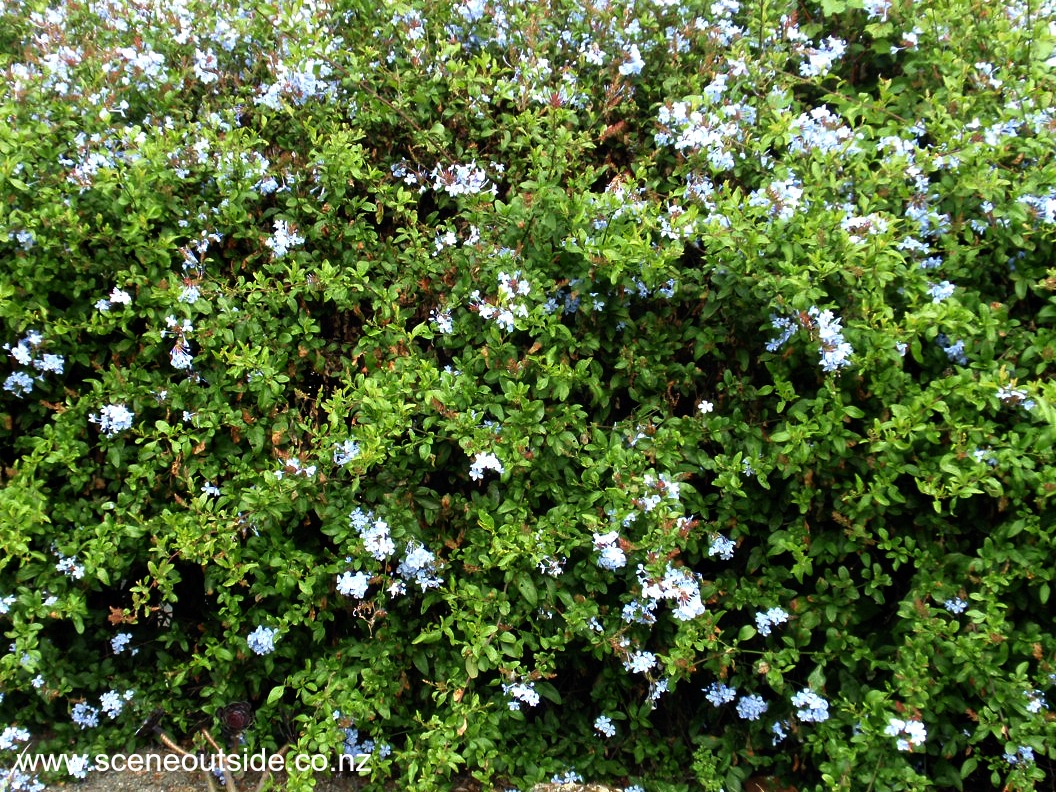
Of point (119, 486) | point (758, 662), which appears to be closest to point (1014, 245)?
point (758, 662)

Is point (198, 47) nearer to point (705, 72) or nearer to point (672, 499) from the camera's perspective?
point (705, 72)

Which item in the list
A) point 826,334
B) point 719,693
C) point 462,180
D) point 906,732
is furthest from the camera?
point 462,180

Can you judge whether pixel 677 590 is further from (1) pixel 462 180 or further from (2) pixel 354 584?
(1) pixel 462 180

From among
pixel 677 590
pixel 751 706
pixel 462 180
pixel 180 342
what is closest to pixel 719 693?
pixel 751 706

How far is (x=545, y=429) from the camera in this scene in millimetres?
2523

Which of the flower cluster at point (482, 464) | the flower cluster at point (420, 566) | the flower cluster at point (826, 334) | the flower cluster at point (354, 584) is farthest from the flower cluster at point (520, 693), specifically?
the flower cluster at point (826, 334)

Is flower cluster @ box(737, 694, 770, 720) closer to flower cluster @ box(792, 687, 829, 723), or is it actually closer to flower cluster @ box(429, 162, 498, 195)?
flower cluster @ box(792, 687, 829, 723)

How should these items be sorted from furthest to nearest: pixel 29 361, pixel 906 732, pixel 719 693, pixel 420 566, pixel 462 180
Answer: pixel 462 180 < pixel 29 361 < pixel 719 693 < pixel 420 566 < pixel 906 732

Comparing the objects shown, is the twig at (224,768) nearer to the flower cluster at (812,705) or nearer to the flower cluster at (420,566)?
the flower cluster at (420,566)

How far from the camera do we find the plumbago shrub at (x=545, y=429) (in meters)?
2.42

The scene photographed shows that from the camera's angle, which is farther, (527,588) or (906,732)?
(527,588)

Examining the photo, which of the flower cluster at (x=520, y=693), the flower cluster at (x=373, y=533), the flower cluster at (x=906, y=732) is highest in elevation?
the flower cluster at (x=373, y=533)

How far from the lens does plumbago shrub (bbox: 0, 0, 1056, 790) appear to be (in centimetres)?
242

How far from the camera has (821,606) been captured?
2.56 m
